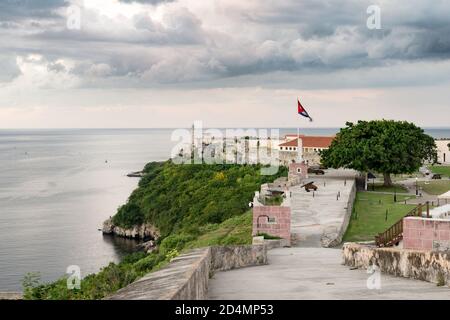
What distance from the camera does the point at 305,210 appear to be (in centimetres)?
3659

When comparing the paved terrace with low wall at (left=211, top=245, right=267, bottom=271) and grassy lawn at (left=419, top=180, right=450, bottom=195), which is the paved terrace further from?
low wall at (left=211, top=245, right=267, bottom=271)

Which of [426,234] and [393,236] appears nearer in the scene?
[426,234]

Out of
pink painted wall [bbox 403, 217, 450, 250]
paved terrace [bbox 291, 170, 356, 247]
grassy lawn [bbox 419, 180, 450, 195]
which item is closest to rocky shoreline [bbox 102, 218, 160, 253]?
paved terrace [bbox 291, 170, 356, 247]

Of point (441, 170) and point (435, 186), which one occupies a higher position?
point (441, 170)

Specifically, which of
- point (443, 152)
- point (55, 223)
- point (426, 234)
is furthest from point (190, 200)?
point (426, 234)

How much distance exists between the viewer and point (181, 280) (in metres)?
8.20

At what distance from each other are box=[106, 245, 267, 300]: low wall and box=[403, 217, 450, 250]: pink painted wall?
5082 millimetres

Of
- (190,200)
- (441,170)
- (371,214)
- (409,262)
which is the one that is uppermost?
(441,170)

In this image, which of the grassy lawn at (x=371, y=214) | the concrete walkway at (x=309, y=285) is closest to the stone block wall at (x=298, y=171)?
the grassy lawn at (x=371, y=214)

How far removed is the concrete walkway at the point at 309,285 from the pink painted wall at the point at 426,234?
6.63ft

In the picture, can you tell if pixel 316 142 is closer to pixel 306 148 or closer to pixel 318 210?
pixel 306 148

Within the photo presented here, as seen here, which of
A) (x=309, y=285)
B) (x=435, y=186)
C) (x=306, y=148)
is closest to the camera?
(x=309, y=285)

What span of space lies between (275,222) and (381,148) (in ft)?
88.9
